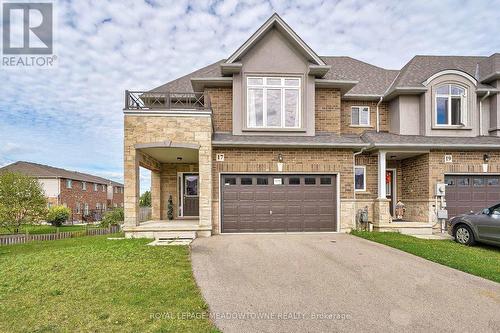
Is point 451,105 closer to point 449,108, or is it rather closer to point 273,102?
point 449,108

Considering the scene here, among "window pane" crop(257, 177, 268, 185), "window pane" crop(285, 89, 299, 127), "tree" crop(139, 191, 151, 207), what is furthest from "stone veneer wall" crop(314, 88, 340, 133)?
"tree" crop(139, 191, 151, 207)

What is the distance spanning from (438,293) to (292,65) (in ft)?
31.9

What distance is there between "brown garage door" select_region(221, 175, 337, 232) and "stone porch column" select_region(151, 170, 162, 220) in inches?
174

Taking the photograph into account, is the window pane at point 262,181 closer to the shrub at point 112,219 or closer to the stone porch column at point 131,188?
the stone porch column at point 131,188

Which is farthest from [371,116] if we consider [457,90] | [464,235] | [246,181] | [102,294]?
[102,294]

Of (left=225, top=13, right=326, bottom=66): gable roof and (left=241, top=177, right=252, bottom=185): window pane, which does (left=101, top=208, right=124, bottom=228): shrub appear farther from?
(left=225, top=13, right=326, bottom=66): gable roof

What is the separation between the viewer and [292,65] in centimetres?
1196

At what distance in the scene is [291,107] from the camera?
12.0 meters

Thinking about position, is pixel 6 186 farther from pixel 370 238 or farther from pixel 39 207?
pixel 370 238

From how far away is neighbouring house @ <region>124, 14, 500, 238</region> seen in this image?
10555mm

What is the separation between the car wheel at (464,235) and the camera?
357 inches

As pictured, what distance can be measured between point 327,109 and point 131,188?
347 inches

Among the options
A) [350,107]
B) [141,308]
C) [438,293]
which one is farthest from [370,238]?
[141,308]

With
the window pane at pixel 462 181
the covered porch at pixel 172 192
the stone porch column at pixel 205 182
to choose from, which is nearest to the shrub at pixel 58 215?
the covered porch at pixel 172 192
